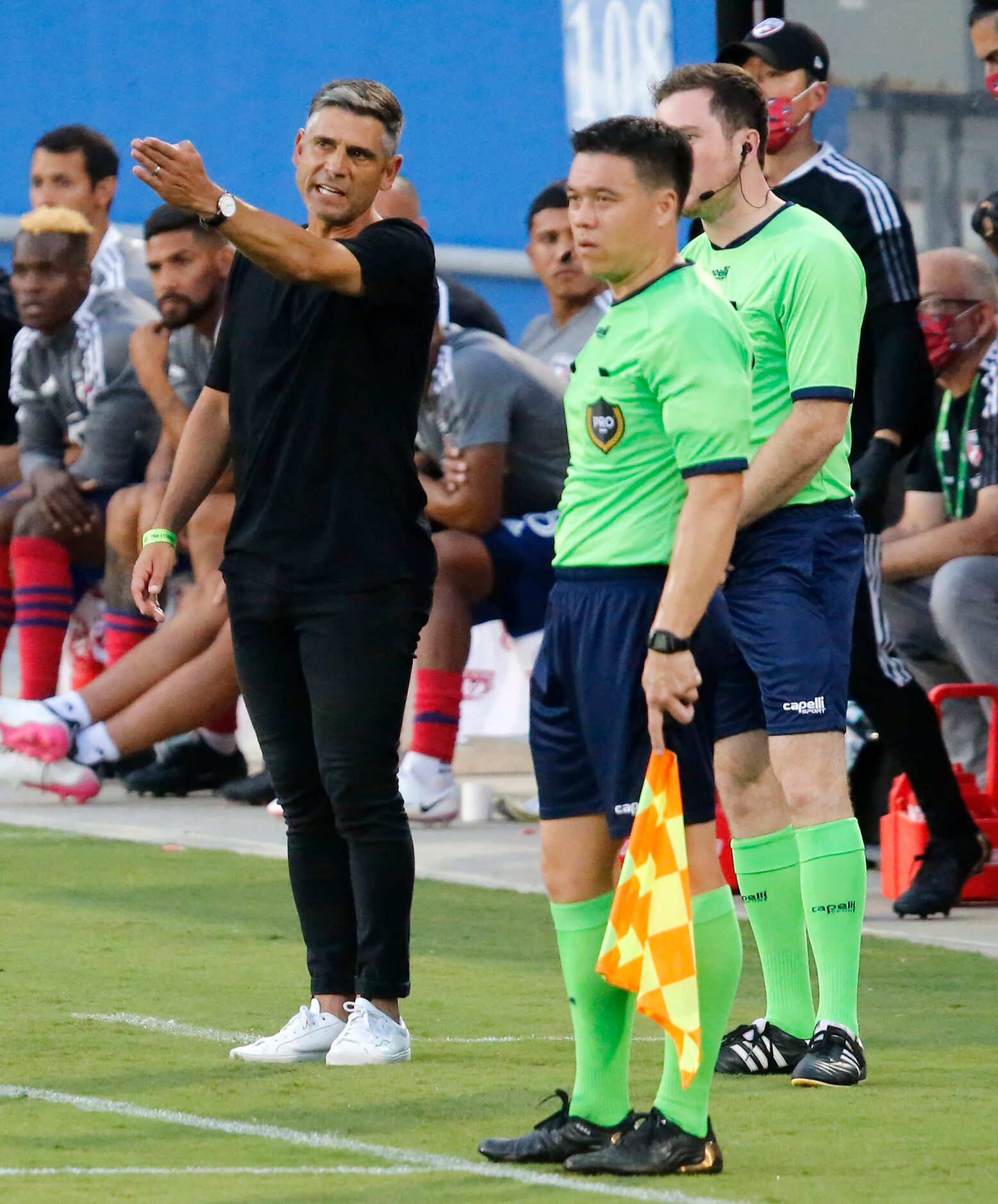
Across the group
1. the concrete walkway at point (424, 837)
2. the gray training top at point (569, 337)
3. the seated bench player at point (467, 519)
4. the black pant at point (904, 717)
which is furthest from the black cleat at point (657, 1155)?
the gray training top at point (569, 337)

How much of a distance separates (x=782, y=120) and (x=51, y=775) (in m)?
4.59

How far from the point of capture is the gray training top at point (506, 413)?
32.3 ft

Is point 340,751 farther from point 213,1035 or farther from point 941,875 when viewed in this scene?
point 941,875

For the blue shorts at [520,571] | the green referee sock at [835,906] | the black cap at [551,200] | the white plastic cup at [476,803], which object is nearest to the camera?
the green referee sock at [835,906]

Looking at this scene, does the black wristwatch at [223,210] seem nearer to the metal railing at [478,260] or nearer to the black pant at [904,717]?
the black pant at [904,717]

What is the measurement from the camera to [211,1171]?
13.9 feet

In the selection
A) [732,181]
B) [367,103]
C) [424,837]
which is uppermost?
[367,103]

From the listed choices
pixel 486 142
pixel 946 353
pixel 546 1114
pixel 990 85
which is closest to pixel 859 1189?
pixel 546 1114

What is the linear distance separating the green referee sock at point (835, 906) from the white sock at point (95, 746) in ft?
17.7

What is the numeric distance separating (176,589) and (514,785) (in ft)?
5.70

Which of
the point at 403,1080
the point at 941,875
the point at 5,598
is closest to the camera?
the point at 403,1080

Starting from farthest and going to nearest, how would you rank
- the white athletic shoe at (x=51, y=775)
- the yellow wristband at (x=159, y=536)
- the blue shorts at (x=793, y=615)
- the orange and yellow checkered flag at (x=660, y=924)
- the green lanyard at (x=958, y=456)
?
the white athletic shoe at (x=51, y=775)
the green lanyard at (x=958, y=456)
the yellow wristband at (x=159, y=536)
the blue shorts at (x=793, y=615)
the orange and yellow checkered flag at (x=660, y=924)

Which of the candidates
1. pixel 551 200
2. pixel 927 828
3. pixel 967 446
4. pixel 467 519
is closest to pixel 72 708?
pixel 467 519

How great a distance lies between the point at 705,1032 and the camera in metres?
4.21
